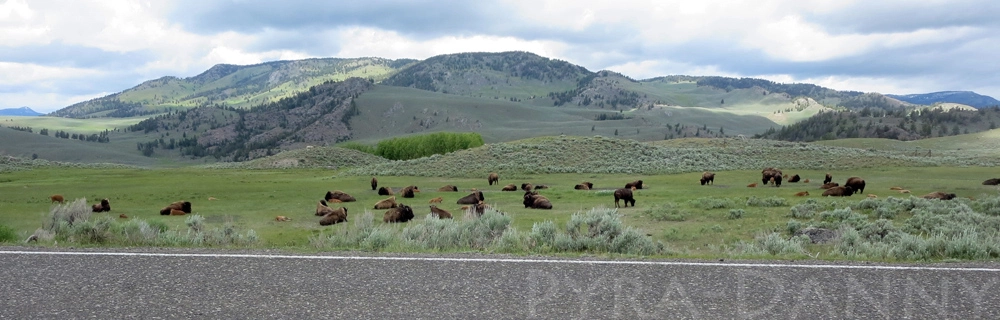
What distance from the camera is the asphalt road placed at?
20.5ft

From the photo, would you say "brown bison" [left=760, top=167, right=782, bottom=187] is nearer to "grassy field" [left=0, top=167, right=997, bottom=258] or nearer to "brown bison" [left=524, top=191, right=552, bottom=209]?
"grassy field" [left=0, top=167, right=997, bottom=258]

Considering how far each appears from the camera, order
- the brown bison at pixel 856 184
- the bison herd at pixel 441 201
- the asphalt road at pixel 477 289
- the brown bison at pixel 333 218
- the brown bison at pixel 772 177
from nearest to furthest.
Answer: the asphalt road at pixel 477 289
the brown bison at pixel 333 218
the bison herd at pixel 441 201
the brown bison at pixel 856 184
the brown bison at pixel 772 177

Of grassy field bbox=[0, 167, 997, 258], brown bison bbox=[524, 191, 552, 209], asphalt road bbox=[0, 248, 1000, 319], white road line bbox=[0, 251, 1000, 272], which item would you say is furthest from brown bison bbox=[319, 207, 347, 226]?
asphalt road bbox=[0, 248, 1000, 319]

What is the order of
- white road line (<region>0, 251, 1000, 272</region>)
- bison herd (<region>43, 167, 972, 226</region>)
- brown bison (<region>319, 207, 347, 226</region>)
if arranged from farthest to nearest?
bison herd (<region>43, 167, 972, 226</region>) < brown bison (<region>319, 207, 347, 226</region>) < white road line (<region>0, 251, 1000, 272</region>)

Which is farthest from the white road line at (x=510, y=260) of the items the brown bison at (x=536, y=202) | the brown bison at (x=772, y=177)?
the brown bison at (x=772, y=177)

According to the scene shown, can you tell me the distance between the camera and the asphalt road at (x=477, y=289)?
20.5ft

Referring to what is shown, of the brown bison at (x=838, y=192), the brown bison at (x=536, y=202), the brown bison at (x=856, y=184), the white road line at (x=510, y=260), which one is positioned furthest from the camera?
the brown bison at (x=856, y=184)

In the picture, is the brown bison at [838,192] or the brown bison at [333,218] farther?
the brown bison at [838,192]

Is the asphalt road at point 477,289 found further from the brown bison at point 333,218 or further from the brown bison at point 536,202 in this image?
the brown bison at point 536,202

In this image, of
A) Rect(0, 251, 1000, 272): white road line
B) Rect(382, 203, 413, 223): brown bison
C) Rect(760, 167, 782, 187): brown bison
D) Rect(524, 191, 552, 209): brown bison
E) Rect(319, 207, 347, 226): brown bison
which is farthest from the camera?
Rect(760, 167, 782, 187): brown bison

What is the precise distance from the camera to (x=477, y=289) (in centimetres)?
702

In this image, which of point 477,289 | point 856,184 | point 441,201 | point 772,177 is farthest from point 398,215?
point 772,177

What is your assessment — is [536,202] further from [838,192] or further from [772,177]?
[772,177]

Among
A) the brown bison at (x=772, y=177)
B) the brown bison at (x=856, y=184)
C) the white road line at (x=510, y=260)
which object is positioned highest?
the white road line at (x=510, y=260)
